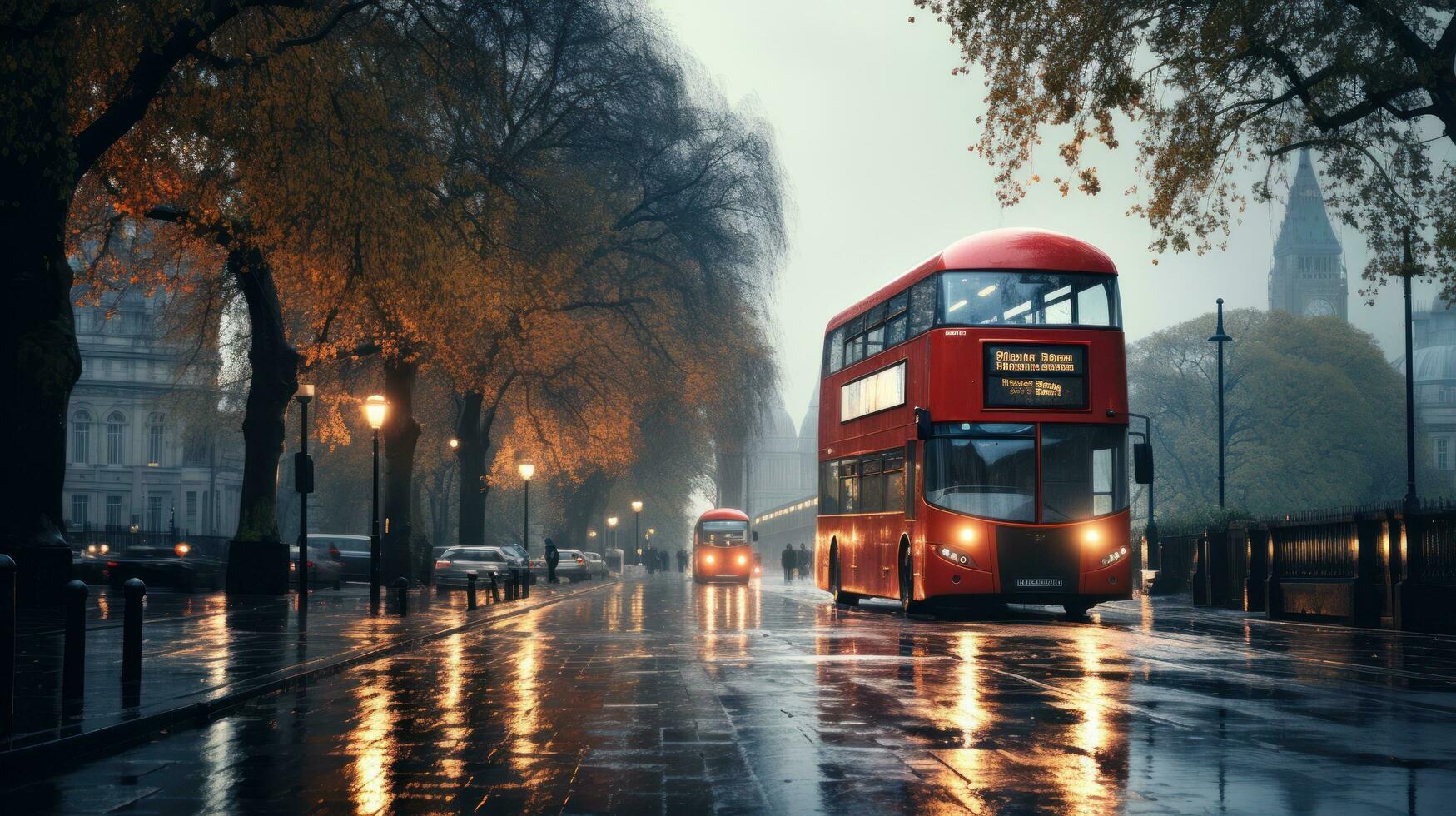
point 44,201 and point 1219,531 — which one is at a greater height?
point 44,201

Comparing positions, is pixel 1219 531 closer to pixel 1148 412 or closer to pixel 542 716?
pixel 542 716

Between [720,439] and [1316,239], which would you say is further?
[1316,239]

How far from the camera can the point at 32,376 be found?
66.7ft

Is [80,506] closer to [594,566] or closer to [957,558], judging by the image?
[594,566]

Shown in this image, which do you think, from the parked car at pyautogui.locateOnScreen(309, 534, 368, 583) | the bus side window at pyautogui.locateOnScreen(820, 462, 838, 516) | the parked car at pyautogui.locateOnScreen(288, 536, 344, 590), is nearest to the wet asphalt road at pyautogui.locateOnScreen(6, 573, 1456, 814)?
the bus side window at pyautogui.locateOnScreen(820, 462, 838, 516)

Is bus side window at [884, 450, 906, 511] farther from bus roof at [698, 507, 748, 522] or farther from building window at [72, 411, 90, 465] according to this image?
building window at [72, 411, 90, 465]

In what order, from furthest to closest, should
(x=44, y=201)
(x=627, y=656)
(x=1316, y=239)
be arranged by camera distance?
1. (x=1316, y=239)
2. (x=44, y=201)
3. (x=627, y=656)

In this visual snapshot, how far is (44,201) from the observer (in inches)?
805

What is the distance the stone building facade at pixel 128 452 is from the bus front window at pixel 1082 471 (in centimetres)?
7898

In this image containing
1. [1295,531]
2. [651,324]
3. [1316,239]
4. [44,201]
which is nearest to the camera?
[44,201]

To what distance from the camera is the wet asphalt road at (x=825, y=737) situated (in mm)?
7074

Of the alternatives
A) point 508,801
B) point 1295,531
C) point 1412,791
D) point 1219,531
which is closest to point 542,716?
point 508,801

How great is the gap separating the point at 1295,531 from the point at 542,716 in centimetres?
1883

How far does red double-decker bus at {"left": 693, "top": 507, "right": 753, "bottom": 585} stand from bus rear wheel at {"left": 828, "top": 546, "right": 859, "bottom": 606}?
86.4 ft
